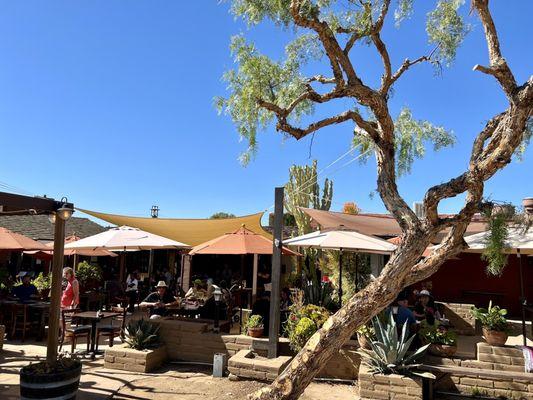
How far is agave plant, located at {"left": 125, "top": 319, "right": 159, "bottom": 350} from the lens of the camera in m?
6.15

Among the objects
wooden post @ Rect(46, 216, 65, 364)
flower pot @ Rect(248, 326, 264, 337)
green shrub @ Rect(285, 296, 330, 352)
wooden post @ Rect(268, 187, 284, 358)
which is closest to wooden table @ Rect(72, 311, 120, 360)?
wooden post @ Rect(46, 216, 65, 364)

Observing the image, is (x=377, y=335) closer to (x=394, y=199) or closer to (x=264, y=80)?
(x=394, y=199)

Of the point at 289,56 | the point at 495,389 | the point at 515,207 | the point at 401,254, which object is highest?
the point at 289,56

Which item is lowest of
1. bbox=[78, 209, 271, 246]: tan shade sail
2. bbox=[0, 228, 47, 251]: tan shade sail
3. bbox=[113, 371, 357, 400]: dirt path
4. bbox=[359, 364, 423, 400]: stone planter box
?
bbox=[113, 371, 357, 400]: dirt path

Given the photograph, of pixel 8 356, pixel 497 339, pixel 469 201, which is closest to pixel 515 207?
pixel 469 201

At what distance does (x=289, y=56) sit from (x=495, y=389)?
16.3 feet

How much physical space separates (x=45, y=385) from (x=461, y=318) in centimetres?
748

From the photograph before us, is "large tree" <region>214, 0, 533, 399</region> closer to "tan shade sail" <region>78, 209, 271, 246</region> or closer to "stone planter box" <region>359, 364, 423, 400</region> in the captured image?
"stone planter box" <region>359, 364, 423, 400</region>

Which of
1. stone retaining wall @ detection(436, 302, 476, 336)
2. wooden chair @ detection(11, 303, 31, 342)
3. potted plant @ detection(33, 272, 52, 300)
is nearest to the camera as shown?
wooden chair @ detection(11, 303, 31, 342)

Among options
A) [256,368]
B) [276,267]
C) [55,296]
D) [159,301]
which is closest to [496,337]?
[276,267]

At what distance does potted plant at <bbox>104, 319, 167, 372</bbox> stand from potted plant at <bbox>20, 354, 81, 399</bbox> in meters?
1.64

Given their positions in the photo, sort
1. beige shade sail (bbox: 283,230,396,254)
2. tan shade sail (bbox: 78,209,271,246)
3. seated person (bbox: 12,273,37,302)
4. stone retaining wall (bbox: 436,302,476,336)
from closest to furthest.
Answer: beige shade sail (bbox: 283,230,396,254) → seated person (bbox: 12,273,37,302) → stone retaining wall (bbox: 436,302,476,336) → tan shade sail (bbox: 78,209,271,246)

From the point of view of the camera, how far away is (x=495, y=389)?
213 inches

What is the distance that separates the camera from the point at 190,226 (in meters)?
13.3
